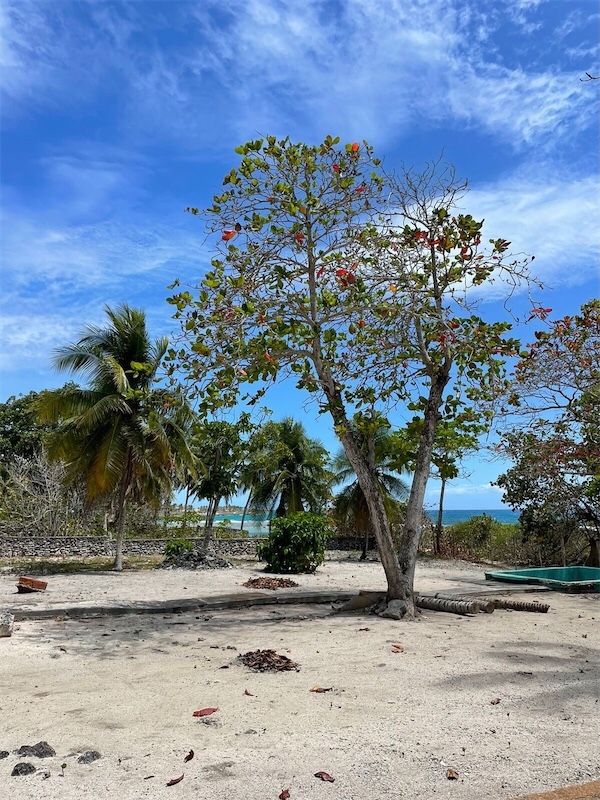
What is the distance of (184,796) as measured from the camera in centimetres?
343

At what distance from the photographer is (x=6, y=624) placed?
795cm

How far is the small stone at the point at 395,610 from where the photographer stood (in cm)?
981

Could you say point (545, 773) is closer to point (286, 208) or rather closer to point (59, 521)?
point (286, 208)

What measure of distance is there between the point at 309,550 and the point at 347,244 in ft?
35.3

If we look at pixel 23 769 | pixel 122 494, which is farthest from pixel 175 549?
pixel 23 769

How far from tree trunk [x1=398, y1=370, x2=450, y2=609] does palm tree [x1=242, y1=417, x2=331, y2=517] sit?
1552 centimetres

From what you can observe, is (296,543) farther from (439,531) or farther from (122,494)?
(439,531)

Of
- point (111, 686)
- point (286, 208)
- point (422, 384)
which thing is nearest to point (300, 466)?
point (422, 384)

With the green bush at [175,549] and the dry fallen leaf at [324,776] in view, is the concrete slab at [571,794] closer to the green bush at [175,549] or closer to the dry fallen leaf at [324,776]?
the dry fallen leaf at [324,776]

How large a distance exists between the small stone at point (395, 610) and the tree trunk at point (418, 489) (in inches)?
8.2

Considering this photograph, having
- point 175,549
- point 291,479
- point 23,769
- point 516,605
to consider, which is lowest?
point 23,769

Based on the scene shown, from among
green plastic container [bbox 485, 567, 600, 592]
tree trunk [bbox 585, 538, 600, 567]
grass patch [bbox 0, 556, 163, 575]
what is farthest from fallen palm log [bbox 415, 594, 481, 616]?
grass patch [bbox 0, 556, 163, 575]

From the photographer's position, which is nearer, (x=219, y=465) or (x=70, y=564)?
(x=70, y=564)

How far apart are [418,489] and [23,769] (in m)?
7.61
